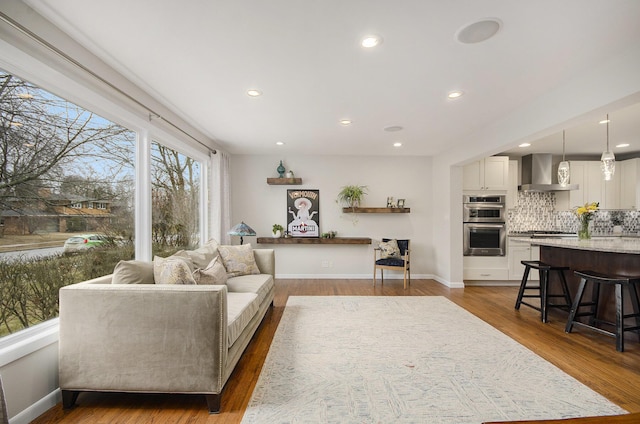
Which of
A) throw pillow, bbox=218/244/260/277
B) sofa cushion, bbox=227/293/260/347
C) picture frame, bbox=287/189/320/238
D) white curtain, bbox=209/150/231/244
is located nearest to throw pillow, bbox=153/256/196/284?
sofa cushion, bbox=227/293/260/347

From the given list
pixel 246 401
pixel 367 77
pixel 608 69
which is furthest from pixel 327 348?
pixel 608 69

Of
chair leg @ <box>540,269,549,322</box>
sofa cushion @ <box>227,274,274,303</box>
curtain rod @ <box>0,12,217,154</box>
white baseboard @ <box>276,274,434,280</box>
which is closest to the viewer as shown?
curtain rod @ <box>0,12,217,154</box>

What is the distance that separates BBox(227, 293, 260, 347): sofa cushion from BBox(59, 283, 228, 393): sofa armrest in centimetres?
22

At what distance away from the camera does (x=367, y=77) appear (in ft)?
8.98

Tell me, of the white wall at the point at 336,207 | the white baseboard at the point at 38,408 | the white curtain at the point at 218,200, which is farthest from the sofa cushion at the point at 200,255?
the white wall at the point at 336,207

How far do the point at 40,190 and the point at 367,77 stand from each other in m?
2.56

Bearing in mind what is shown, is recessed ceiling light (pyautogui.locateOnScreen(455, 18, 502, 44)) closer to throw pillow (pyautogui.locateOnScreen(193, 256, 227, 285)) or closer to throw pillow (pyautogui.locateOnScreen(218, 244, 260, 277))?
throw pillow (pyautogui.locateOnScreen(193, 256, 227, 285))

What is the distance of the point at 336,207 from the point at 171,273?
158 inches

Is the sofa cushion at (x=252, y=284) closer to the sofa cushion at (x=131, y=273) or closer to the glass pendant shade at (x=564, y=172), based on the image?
the sofa cushion at (x=131, y=273)

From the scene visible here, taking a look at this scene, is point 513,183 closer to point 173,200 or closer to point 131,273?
point 173,200

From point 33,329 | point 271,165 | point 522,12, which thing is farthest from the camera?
point 271,165

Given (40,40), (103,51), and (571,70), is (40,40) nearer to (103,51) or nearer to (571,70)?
(103,51)

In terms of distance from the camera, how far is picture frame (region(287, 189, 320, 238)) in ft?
19.9

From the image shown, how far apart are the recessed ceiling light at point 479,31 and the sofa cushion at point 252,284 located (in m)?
2.73
